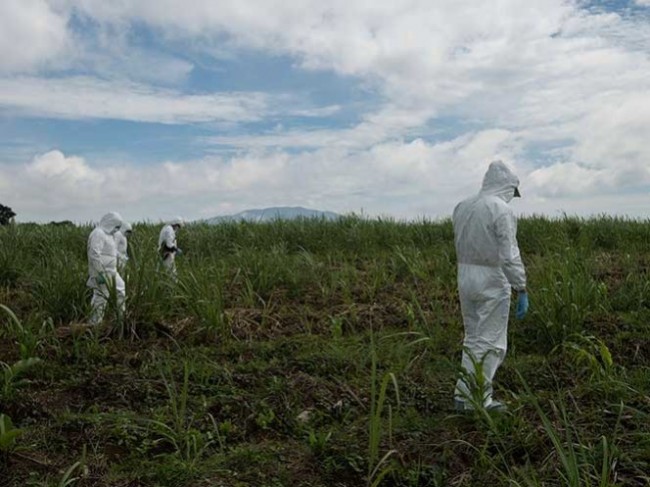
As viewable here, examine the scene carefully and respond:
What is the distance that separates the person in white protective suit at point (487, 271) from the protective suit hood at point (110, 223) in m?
5.65

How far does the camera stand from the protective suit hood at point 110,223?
9.59 meters

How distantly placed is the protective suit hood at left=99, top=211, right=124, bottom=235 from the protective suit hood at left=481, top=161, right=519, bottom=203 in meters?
5.73

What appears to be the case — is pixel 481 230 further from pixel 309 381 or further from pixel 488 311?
pixel 309 381

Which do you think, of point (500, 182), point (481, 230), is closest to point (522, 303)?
point (481, 230)

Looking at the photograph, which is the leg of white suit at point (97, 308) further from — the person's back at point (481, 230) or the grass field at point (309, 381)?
the person's back at point (481, 230)

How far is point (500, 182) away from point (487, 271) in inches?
28.3

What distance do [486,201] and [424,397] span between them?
5.16ft

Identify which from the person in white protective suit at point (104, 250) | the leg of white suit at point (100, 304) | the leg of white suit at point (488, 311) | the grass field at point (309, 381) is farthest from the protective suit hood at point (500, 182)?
the person in white protective suit at point (104, 250)

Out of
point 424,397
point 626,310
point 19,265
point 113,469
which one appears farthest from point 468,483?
point 19,265

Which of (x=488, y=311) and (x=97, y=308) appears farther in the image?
(x=97, y=308)

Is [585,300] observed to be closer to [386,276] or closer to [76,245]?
[386,276]

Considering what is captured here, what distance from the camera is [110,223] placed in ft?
31.6

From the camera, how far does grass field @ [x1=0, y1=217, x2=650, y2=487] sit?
406 cm

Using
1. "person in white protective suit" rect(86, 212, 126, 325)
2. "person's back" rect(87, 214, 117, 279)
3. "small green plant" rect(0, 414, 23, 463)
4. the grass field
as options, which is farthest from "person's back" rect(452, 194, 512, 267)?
"person's back" rect(87, 214, 117, 279)
